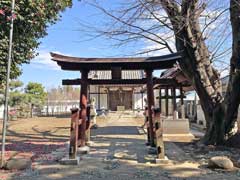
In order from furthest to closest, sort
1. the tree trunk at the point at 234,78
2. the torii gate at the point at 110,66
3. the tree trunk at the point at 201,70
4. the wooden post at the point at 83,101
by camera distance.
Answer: the tree trunk at the point at 201,70
the tree trunk at the point at 234,78
the wooden post at the point at 83,101
the torii gate at the point at 110,66

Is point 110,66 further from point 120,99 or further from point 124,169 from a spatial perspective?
point 120,99

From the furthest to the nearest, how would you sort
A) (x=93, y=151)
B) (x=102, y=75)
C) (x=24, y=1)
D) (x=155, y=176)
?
(x=102, y=75)
(x=93, y=151)
(x=24, y=1)
(x=155, y=176)

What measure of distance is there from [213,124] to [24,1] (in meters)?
6.61

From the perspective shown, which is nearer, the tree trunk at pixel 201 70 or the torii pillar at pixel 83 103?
the torii pillar at pixel 83 103

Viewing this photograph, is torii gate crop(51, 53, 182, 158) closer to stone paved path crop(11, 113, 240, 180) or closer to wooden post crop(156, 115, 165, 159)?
stone paved path crop(11, 113, 240, 180)

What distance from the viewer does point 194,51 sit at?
10062mm

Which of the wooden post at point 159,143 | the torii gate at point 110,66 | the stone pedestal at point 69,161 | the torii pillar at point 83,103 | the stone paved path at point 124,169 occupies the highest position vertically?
the torii gate at point 110,66

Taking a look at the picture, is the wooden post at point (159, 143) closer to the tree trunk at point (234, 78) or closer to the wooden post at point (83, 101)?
the wooden post at point (83, 101)

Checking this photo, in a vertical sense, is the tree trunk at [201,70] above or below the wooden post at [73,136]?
above

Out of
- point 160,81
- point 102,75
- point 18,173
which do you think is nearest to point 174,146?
point 160,81

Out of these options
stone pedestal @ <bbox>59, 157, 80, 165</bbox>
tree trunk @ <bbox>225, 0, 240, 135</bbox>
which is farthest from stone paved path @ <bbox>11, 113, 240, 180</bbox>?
tree trunk @ <bbox>225, 0, 240, 135</bbox>

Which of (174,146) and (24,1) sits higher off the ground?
(24,1)

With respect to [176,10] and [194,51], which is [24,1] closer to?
[176,10]

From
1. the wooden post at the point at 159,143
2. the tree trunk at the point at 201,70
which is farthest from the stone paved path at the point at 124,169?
the tree trunk at the point at 201,70
